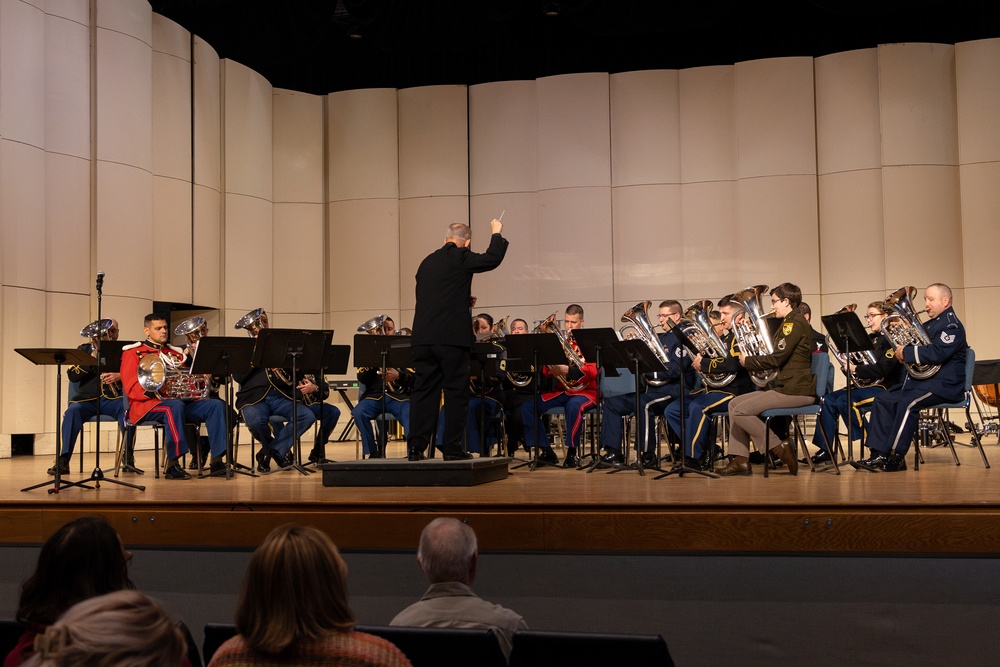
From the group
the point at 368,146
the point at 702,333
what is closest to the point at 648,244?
the point at 368,146

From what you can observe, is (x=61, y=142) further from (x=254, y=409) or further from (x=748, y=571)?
(x=748, y=571)

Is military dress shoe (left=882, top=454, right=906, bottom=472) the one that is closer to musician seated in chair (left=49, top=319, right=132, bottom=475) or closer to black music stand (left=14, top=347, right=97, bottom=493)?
black music stand (left=14, top=347, right=97, bottom=493)

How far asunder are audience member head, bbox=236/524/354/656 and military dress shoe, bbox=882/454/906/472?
5481 millimetres

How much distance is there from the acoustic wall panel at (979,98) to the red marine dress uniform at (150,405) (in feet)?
29.4

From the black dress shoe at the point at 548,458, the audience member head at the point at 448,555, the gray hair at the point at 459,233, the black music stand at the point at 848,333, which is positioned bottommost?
the black dress shoe at the point at 548,458

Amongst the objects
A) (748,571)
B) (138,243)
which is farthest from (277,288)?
(748,571)

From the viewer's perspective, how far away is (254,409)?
7648mm

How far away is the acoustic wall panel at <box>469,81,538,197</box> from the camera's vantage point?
489 inches

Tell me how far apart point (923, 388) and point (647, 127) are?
6.24 meters

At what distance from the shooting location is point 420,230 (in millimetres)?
12656

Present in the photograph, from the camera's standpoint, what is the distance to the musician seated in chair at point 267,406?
7613mm

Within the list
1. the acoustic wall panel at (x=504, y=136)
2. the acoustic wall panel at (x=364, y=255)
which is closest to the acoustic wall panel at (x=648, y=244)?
the acoustic wall panel at (x=504, y=136)

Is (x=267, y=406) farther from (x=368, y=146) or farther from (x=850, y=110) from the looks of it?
(x=850, y=110)

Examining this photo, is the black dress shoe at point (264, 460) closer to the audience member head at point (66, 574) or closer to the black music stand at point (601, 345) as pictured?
the black music stand at point (601, 345)
